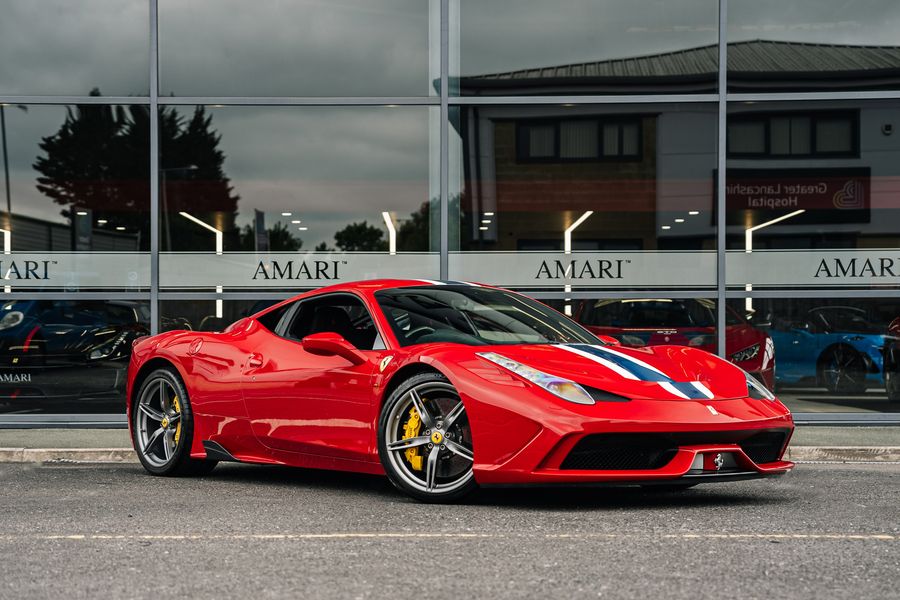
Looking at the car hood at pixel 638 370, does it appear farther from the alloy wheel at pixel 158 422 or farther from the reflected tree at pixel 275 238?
the reflected tree at pixel 275 238

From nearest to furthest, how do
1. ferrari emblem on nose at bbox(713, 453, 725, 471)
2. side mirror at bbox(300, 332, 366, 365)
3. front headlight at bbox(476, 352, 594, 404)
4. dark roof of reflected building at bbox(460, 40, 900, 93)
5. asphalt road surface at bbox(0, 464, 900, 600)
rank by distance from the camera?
asphalt road surface at bbox(0, 464, 900, 600) < front headlight at bbox(476, 352, 594, 404) < ferrari emblem on nose at bbox(713, 453, 725, 471) < side mirror at bbox(300, 332, 366, 365) < dark roof of reflected building at bbox(460, 40, 900, 93)

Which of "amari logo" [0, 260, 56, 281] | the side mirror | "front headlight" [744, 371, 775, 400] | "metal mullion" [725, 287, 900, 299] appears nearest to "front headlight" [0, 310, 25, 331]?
"amari logo" [0, 260, 56, 281]

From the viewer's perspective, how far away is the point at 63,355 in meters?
12.2

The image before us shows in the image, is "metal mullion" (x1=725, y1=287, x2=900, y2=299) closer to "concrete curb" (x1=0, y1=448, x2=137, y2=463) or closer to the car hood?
the car hood

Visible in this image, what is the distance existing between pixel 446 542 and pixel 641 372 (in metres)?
1.75

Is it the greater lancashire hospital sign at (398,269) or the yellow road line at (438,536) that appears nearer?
the yellow road line at (438,536)

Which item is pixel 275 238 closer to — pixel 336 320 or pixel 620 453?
pixel 336 320

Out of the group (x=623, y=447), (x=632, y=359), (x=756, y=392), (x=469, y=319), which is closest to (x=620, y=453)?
(x=623, y=447)

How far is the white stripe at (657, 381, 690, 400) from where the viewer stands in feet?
20.6

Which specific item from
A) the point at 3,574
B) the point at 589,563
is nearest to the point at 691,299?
the point at 589,563

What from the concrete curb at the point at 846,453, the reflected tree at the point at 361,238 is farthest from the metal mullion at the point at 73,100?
the concrete curb at the point at 846,453

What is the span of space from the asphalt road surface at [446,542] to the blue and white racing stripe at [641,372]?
0.59 meters

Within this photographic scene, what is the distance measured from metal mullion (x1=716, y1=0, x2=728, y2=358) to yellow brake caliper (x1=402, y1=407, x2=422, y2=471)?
629 cm

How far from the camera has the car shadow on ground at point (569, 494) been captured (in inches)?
255
